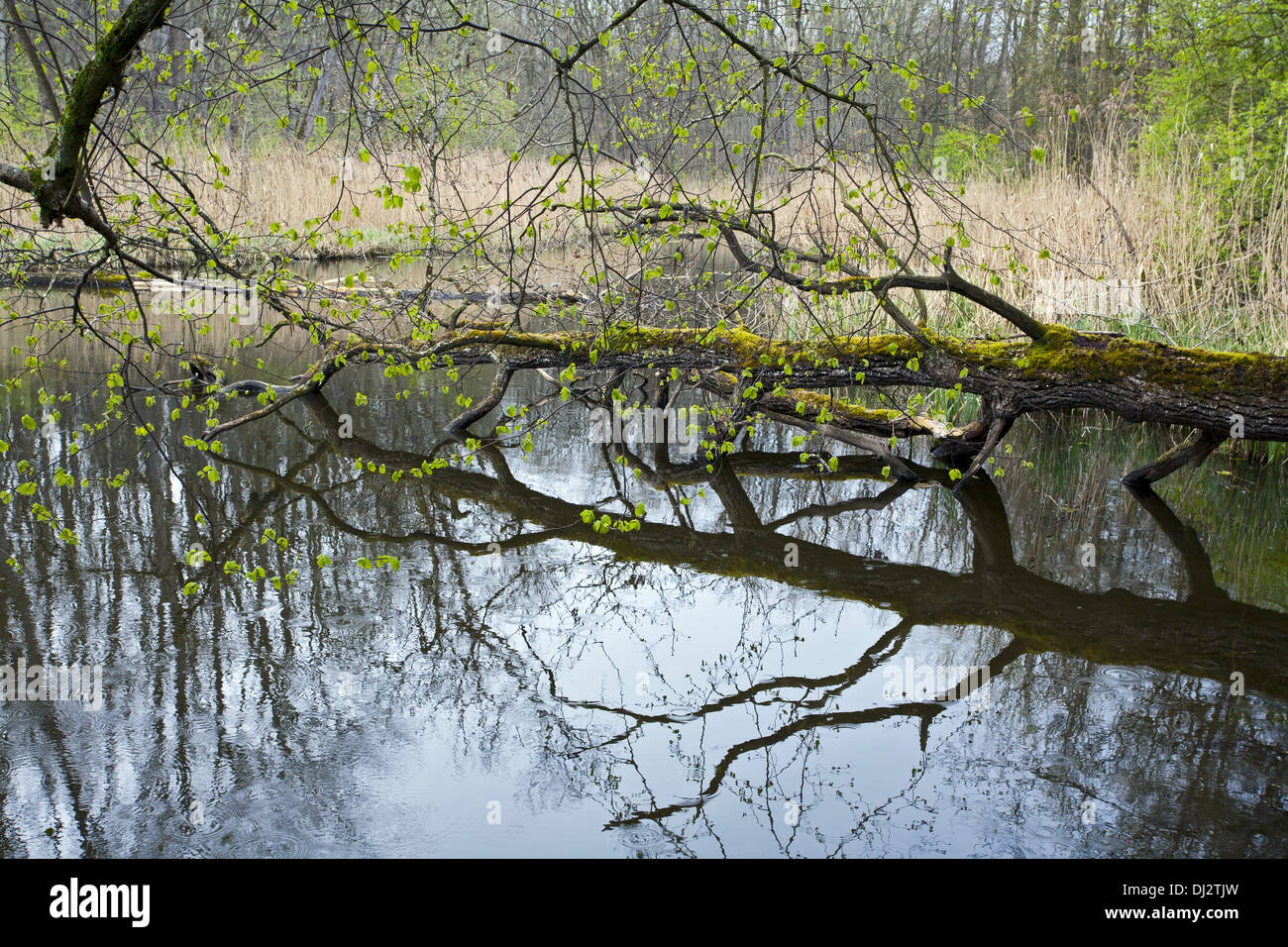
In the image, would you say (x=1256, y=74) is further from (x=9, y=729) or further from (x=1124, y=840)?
(x=9, y=729)

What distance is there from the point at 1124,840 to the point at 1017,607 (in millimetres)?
1829

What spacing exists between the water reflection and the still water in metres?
0.02

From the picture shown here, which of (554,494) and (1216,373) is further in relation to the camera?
(554,494)

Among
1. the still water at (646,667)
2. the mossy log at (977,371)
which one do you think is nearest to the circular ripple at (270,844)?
the still water at (646,667)

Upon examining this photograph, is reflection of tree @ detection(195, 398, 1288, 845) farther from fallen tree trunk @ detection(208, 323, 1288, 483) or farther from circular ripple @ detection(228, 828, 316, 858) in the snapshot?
circular ripple @ detection(228, 828, 316, 858)

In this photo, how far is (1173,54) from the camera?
10.7 meters

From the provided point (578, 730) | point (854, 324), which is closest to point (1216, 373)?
point (854, 324)

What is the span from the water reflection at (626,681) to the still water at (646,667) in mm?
15

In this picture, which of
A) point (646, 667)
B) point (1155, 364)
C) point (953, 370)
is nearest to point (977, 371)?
point (953, 370)

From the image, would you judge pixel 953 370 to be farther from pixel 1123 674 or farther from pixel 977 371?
pixel 1123 674

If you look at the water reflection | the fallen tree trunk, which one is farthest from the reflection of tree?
the fallen tree trunk

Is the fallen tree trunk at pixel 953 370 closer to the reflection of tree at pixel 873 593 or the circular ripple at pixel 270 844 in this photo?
the reflection of tree at pixel 873 593

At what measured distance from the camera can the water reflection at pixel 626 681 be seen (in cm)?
301

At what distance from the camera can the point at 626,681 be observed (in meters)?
3.95
